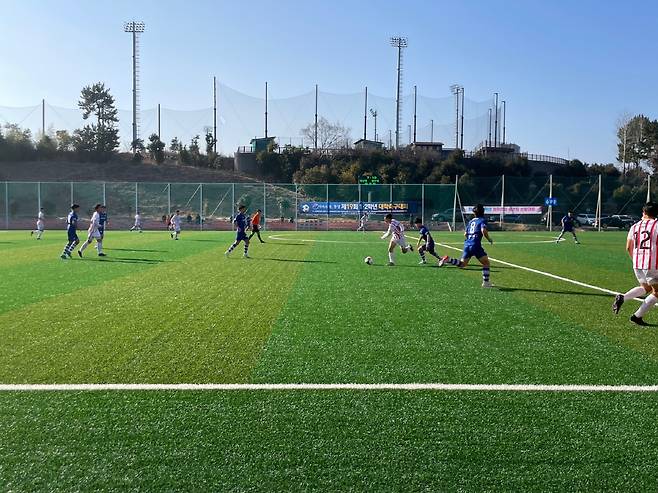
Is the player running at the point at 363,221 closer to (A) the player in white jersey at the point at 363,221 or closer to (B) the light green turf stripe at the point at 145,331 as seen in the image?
(A) the player in white jersey at the point at 363,221

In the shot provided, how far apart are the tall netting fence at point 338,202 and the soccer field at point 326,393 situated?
40.4 m

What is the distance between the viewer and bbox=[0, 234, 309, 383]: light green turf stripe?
6141 mm

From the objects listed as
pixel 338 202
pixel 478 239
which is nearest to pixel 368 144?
pixel 338 202

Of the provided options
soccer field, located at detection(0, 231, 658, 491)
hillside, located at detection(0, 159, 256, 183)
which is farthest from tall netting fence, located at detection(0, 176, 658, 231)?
soccer field, located at detection(0, 231, 658, 491)

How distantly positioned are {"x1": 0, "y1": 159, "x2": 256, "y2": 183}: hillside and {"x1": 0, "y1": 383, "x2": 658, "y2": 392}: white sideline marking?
230 feet

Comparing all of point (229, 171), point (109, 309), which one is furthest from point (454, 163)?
point (109, 309)

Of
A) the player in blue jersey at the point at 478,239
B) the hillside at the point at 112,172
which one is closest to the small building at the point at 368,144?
the hillside at the point at 112,172

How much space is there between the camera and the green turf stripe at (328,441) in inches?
146

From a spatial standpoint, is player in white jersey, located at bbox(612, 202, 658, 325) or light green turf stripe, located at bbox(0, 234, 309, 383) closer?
light green turf stripe, located at bbox(0, 234, 309, 383)

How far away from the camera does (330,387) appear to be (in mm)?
5574

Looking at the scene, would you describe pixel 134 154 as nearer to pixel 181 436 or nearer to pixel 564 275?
pixel 564 275

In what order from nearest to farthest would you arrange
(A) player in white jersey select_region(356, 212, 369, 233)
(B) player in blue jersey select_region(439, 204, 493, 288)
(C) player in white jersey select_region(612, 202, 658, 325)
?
(C) player in white jersey select_region(612, 202, 658, 325) → (B) player in blue jersey select_region(439, 204, 493, 288) → (A) player in white jersey select_region(356, 212, 369, 233)

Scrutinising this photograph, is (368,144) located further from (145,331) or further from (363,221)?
(145,331)

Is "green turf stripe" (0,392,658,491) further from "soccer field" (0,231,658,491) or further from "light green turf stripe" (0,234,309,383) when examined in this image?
"light green turf stripe" (0,234,309,383)
